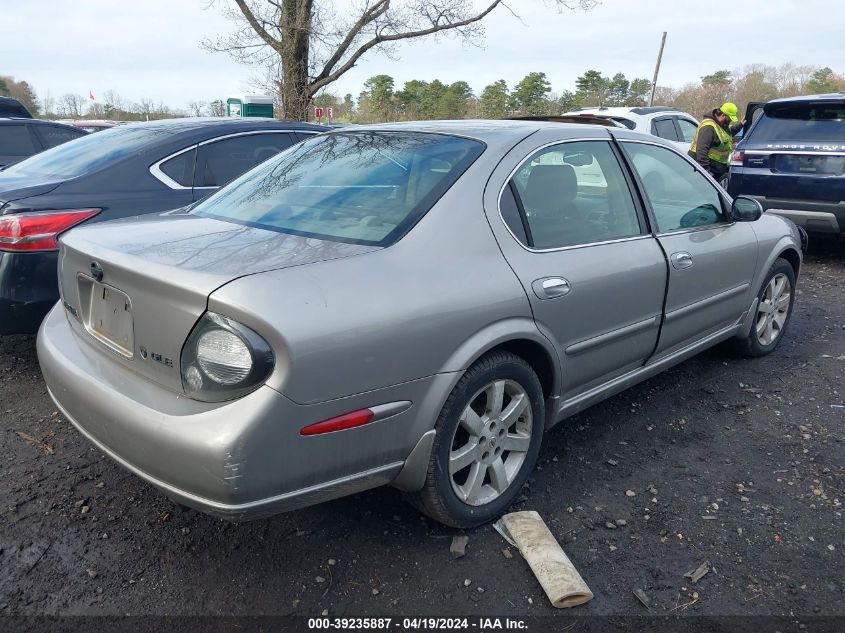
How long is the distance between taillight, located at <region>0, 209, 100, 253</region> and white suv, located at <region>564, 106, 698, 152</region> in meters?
8.52

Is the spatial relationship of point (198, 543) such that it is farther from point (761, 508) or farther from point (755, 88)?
point (755, 88)

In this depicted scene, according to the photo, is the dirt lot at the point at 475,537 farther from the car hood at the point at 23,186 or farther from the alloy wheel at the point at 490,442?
the car hood at the point at 23,186

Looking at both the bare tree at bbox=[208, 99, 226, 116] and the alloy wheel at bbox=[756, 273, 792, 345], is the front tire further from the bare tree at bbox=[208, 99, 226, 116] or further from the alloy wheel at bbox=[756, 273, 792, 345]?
the bare tree at bbox=[208, 99, 226, 116]

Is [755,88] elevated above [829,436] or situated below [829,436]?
above

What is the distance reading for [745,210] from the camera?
13.0 ft

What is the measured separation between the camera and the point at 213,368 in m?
2.00

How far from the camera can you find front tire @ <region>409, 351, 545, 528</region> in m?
2.42

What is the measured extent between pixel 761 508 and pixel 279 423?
2.13 meters

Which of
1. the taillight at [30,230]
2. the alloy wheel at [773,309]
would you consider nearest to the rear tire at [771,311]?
the alloy wheel at [773,309]

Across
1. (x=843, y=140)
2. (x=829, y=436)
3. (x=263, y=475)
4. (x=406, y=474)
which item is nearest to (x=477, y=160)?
(x=406, y=474)

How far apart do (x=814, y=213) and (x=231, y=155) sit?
5.90 meters

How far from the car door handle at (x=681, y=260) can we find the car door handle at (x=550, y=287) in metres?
0.89

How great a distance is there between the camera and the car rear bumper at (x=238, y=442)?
1923 millimetres

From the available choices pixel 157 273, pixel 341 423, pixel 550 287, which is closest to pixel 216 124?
pixel 157 273
